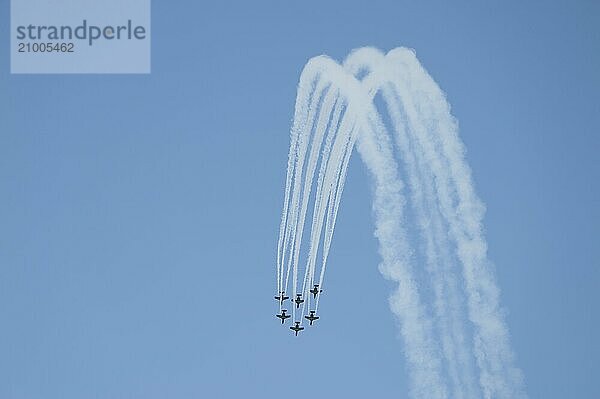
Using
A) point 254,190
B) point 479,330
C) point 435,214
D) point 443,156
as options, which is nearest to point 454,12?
point 443,156

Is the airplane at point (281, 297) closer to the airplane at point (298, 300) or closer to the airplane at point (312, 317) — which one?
the airplane at point (298, 300)

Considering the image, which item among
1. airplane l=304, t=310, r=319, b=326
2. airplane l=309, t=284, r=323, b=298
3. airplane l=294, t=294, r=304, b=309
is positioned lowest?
airplane l=304, t=310, r=319, b=326

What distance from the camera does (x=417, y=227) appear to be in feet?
24.8

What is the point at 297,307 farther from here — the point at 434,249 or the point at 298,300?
the point at 434,249

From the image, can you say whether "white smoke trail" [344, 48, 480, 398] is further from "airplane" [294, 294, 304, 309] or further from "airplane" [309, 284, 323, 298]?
"airplane" [294, 294, 304, 309]

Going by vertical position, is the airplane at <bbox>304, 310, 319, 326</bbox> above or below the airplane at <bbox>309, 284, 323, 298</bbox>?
below

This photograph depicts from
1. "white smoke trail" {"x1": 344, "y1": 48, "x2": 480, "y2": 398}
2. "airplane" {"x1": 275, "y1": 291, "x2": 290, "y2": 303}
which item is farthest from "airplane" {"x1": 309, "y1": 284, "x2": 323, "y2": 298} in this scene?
"white smoke trail" {"x1": 344, "y1": 48, "x2": 480, "y2": 398}

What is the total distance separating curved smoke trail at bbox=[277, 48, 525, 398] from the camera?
24.5 ft

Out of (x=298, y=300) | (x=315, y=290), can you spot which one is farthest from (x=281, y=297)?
(x=315, y=290)

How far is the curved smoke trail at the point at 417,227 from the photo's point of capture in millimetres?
7480

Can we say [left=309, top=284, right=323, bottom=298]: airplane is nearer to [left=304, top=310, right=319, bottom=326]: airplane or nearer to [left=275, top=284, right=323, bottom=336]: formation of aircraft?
[left=275, top=284, right=323, bottom=336]: formation of aircraft


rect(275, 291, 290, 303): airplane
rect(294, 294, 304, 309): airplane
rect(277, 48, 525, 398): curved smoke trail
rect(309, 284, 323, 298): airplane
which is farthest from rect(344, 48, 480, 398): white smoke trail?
rect(275, 291, 290, 303): airplane

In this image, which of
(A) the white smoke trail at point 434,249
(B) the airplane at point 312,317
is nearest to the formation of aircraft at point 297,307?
(B) the airplane at point 312,317

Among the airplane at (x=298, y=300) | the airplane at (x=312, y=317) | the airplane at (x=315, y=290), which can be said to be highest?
the airplane at (x=315, y=290)
